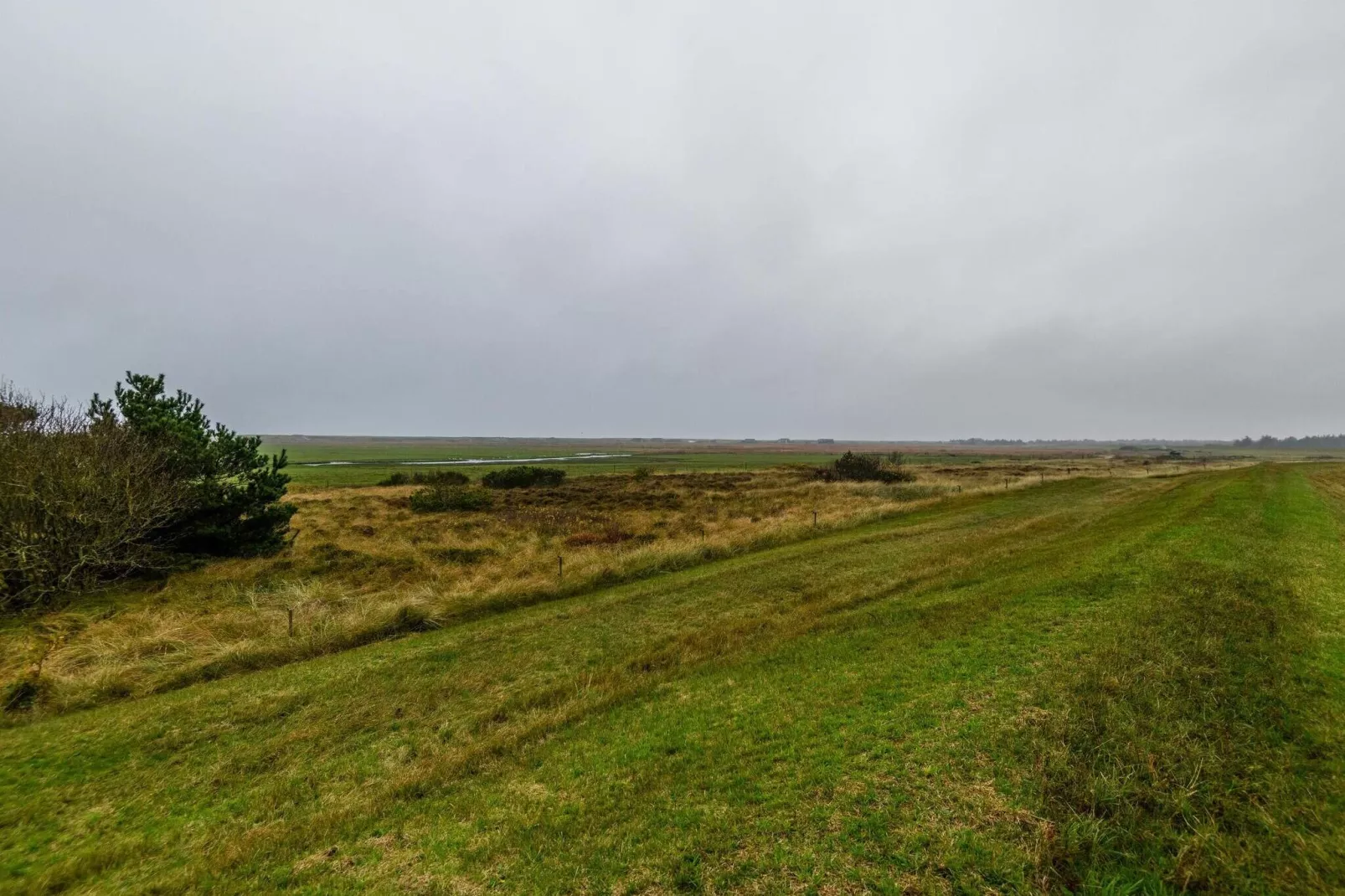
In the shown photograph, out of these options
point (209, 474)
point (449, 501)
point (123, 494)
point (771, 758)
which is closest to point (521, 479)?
point (449, 501)

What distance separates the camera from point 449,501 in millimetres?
39438

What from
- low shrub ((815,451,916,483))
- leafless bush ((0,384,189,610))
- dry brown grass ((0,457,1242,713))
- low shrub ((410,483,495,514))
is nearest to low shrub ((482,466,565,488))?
low shrub ((410,483,495,514))

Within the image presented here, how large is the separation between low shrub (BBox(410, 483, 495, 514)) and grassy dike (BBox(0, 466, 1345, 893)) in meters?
28.4

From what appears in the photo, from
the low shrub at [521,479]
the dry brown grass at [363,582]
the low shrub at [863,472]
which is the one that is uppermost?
the low shrub at [863,472]

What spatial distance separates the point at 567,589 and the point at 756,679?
9.13 meters

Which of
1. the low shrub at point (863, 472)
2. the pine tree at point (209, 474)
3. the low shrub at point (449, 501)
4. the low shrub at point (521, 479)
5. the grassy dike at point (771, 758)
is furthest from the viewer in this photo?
the low shrub at point (863, 472)

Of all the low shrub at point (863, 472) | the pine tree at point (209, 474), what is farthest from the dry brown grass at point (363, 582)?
the low shrub at point (863, 472)

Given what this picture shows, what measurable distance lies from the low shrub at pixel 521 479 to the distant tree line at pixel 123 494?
1265 inches

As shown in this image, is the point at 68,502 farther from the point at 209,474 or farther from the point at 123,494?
the point at 209,474

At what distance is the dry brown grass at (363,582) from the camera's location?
36.6 feet

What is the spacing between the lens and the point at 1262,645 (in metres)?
7.30

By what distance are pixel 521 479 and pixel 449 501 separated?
53.6ft

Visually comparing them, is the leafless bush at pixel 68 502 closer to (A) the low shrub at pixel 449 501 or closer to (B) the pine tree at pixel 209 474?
(B) the pine tree at pixel 209 474

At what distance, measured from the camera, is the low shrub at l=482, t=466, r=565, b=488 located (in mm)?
54406
